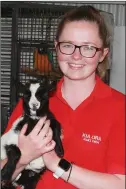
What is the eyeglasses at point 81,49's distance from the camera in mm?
1161

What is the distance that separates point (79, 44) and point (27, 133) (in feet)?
1.17

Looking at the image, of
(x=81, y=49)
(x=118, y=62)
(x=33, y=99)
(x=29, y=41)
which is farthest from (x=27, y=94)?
(x=118, y=62)

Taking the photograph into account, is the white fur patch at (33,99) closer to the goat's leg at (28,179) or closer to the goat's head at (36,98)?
the goat's head at (36,98)

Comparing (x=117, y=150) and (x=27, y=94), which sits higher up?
(x=27, y=94)

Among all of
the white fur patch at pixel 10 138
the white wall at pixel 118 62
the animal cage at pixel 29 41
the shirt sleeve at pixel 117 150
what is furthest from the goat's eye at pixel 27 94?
the white wall at pixel 118 62

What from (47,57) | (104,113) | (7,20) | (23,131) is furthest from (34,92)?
(7,20)

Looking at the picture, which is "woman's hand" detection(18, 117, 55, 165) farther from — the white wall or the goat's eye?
the white wall

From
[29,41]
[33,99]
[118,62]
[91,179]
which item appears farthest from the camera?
[118,62]

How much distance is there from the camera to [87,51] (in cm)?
117

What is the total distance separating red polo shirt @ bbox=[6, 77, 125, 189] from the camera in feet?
3.69

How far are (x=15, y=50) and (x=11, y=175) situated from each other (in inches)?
44.0

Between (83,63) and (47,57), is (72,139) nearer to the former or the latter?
(83,63)

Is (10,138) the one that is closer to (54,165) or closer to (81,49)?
(54,165)

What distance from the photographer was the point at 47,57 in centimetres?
221
